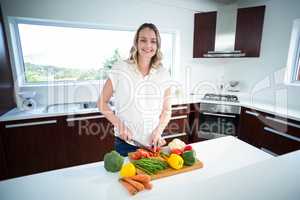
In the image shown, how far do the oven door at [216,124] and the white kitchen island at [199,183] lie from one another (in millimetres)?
1429

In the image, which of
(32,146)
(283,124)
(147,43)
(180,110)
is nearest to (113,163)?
(147,43)

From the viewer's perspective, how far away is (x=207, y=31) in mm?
2461

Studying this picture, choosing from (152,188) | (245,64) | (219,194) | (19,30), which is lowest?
(152,188)

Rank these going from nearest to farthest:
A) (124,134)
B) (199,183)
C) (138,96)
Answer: (199,183) < (124,134) < (138,96)

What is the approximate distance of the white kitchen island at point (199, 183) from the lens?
0.48m

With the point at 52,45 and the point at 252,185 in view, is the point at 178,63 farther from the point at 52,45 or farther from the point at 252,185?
the point at 252,185

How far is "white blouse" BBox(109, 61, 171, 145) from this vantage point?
3.69 ft

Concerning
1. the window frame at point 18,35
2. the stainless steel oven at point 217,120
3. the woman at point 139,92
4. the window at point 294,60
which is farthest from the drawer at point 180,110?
the window at point 294,60

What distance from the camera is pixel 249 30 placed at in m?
2.23

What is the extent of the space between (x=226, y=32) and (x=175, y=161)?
221 cm

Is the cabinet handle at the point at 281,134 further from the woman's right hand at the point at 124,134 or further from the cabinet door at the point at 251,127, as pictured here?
the woman's right hand at the point at 124,134

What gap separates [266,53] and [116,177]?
253 cm

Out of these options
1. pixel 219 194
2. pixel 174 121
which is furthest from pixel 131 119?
pixel 174 121

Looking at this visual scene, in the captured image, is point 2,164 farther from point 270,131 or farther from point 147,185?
point 270,131
